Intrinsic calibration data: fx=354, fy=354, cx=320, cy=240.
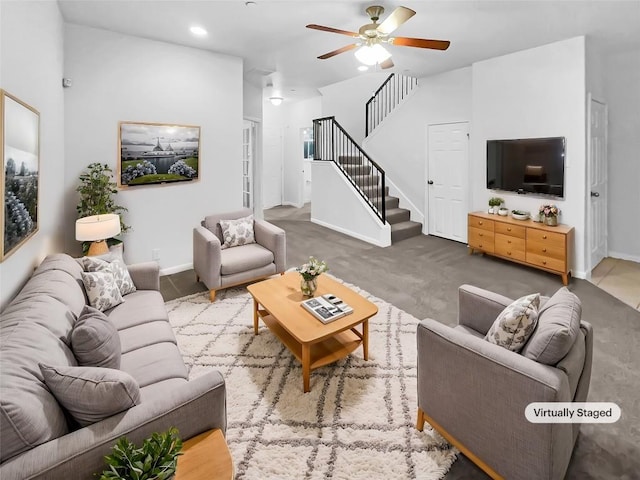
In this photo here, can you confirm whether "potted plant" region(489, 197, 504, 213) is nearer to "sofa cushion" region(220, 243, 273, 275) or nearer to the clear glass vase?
"sofa cushion" region(220, 243, 273, 275)

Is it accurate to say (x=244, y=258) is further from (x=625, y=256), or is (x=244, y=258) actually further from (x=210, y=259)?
(x=625, y=256)

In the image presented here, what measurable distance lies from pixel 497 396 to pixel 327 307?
4.40ft

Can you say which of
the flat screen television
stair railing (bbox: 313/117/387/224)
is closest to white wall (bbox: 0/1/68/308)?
stair railing (bbox: 313/117/387/224)

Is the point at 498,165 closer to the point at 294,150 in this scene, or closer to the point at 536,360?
the point at 536,360

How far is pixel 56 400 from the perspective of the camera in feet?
4.45

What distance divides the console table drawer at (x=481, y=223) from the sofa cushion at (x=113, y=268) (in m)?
4.53

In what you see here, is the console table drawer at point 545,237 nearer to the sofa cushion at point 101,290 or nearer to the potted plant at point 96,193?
the sofa cushion at point 101,290

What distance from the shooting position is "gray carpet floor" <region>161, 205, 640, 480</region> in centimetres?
189

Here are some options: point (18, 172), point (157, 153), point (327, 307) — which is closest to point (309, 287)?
point (327, 307)

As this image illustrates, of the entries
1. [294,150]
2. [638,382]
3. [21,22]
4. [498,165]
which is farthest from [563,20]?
[294,150]

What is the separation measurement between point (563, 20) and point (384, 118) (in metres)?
4.15

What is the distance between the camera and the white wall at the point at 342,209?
6.28 meters

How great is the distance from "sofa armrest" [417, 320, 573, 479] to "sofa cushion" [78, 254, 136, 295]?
2327mm

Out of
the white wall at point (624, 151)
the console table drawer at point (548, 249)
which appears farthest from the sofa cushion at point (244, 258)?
the white wall at point (624, 151)
